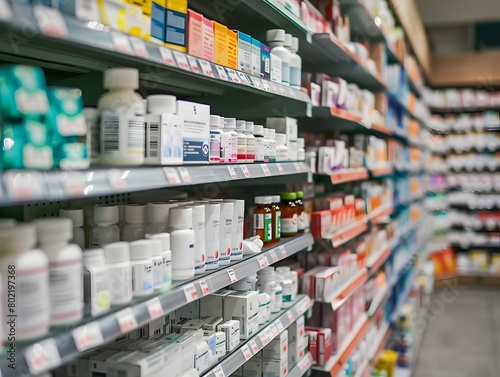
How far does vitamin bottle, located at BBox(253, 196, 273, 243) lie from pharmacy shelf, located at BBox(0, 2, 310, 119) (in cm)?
46

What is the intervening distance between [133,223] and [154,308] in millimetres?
339

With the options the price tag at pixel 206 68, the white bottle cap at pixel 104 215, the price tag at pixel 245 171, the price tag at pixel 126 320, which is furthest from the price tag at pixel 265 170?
the price tag at pixel 126 320

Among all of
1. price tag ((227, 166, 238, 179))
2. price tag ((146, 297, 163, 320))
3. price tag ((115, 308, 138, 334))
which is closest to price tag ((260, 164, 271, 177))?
price tag ((227, 166, 238, 179))

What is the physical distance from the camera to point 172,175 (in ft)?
4.86

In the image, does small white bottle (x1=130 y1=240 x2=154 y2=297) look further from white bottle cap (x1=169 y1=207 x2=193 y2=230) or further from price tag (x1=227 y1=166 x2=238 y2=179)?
price tag (x1=227 y1=166 x2=238 y2=179)

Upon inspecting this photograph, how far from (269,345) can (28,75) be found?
1667mm

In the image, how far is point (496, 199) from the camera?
877 cm

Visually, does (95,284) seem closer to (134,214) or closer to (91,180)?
(91,180)

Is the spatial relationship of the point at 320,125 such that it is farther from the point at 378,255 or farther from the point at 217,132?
the point at 217,132

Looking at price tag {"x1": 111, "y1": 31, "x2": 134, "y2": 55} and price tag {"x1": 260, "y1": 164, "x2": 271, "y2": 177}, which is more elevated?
price tag {"x1": 111, "y1": 31, "x2": 134, "y2": 55}

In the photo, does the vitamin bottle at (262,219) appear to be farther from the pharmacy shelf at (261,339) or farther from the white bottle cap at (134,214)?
the white bottle cap at (134,214)

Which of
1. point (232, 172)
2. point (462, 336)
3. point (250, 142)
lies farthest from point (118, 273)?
point (462, 336)

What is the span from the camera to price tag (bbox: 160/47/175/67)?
4.70 feet

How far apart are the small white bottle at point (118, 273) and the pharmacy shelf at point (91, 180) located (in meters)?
0.16
